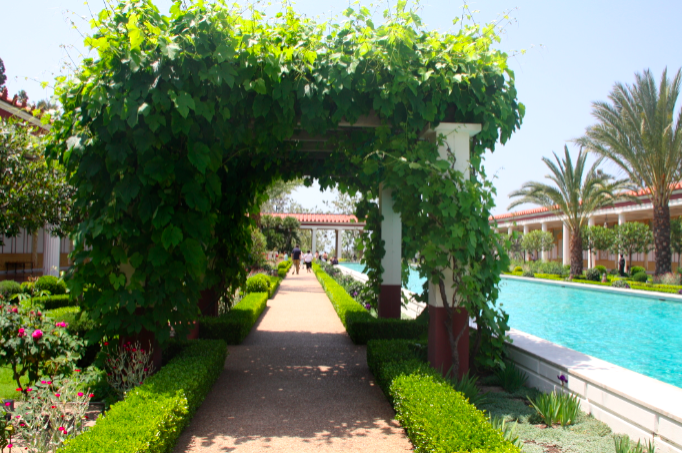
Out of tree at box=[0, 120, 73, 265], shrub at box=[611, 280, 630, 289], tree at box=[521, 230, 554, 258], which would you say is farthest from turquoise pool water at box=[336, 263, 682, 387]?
tree at box=[521, 230, 554, 258]

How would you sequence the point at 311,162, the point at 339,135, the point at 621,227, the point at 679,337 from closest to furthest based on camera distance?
the point at 339,135 → the point at 311,162 → the point at 679,337 → the point at 621,227

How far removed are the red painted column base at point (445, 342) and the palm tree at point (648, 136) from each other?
1466 cm

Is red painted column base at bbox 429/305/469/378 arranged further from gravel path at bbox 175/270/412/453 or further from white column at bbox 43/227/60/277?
white column at bbox 43/227/60/277

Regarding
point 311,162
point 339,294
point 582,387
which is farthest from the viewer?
point 339,294

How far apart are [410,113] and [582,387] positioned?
102 inches

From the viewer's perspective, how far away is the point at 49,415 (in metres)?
3.27

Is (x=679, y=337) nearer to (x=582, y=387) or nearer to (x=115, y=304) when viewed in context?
(x=582, y=387)

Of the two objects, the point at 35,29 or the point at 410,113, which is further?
the point at 410,113

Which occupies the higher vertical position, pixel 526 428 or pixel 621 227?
pixel 621 227

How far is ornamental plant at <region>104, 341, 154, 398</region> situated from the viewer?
3.97 metres

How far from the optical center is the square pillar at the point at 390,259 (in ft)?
23.9

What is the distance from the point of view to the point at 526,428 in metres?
3.54

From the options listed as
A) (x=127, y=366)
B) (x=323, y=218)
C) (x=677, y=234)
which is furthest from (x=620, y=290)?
(x=323, y=218)

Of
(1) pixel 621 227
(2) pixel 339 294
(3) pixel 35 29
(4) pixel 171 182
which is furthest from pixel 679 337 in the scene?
(1) pixel 621 227
